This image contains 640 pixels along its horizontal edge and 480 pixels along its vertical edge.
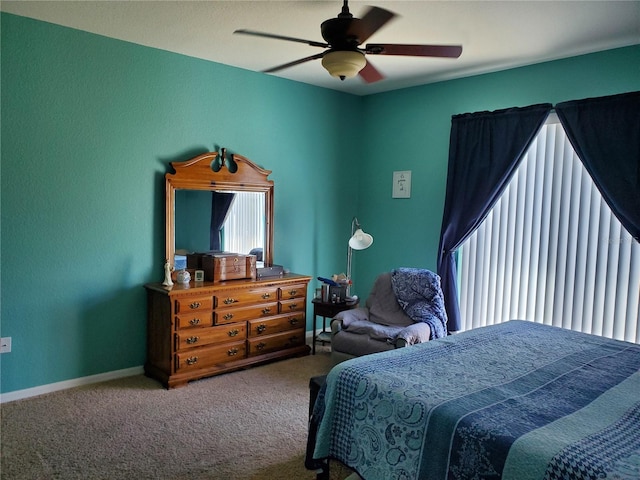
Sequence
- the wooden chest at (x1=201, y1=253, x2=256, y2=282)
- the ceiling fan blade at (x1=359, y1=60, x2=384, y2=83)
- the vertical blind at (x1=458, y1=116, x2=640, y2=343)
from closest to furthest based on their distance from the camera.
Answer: the ceiling fan blade at (x1=359, y1=60, x2=384, y2=83)
the vertical blind at (x1=458, y1=116, x2=640, y2=343)
the wooden chest at (x1=201, y1=253, x2=256, y2=282)

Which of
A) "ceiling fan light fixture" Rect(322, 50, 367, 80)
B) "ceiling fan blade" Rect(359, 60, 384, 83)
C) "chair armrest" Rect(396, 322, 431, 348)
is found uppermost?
"ceiling fan blade" Rect(359, 60, 384, 83)

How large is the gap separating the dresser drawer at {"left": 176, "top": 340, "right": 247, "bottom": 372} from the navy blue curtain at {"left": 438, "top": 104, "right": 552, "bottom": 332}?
1.96 metres

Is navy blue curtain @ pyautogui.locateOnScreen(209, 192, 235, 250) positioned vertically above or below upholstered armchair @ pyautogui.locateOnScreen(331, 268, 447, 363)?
above

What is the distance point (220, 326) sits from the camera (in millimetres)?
3836

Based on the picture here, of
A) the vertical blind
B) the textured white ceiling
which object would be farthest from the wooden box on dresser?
the textured white ceiling

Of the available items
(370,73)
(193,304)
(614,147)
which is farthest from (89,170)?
(614,147)

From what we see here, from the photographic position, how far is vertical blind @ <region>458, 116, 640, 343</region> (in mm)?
3480

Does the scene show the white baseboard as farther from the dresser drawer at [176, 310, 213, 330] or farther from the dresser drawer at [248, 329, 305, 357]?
the dresser drawer at [248, 329, 305, 357]

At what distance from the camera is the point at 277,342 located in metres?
4.26

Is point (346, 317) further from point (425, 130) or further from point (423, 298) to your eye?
point (425, 130)

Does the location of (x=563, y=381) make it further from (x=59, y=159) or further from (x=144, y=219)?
(x=59, y=159)

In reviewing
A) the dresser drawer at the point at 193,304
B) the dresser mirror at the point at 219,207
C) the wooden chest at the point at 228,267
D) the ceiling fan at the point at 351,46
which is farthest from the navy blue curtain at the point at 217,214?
the ceiling fan at the point at 351,46

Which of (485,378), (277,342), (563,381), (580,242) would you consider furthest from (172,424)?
(580,242)

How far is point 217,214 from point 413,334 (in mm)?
1984
